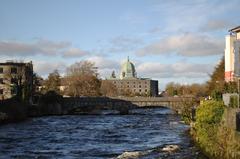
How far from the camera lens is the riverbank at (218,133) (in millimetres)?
27141

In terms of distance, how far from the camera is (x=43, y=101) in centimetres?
12631

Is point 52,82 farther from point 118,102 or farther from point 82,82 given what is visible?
point 118,102

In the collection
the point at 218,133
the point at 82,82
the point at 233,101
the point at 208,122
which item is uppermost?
the point at 82,82

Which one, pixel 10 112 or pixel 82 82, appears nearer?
pixel 10 112

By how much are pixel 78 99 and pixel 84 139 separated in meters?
71.0

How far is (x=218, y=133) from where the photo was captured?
30.0 metres

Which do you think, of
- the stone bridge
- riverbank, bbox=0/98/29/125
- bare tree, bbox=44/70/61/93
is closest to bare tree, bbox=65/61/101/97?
bare tree, bbox=44/70/61/93

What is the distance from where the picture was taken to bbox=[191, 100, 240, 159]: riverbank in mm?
27141

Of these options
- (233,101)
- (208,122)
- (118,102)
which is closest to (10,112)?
(118,102)

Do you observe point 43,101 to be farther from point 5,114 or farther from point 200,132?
point 200,132

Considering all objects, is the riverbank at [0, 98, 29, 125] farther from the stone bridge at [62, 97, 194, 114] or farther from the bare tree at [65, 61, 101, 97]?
the bare tree at [65, 61, 101, 97]

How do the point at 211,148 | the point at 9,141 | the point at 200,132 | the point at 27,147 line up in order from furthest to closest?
the point at 9,141 < the point at 27,147 < the point at 200,132 < the point at 211,148

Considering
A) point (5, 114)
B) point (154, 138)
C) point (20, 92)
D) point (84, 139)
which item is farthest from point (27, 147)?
point (20, 92)

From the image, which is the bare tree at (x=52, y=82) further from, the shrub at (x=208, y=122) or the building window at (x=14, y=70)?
the shrub at (x=208, y=122)
